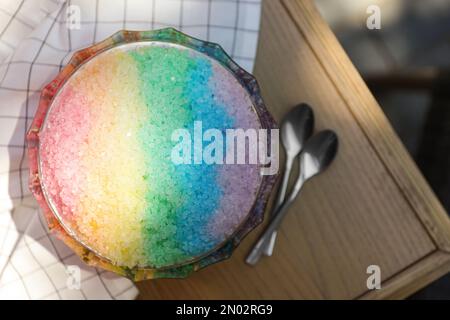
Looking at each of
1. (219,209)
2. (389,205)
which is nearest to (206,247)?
(219,209)

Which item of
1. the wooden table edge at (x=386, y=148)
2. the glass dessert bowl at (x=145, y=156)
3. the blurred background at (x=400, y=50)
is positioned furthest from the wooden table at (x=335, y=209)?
the blurred background at (x=400, y=50)

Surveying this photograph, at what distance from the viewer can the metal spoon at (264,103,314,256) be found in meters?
0.77

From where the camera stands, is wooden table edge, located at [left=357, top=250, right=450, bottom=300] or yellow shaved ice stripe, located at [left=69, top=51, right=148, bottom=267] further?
wooden table edge, located at [left=357, top=250, right=450, bottom=300]

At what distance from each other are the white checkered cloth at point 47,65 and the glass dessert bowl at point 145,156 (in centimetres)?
8

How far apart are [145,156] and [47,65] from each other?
0.74 feet

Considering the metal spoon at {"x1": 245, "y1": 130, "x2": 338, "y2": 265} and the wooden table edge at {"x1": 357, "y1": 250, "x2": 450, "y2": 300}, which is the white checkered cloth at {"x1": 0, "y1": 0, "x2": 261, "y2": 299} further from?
the wooden table edge at {"x1": 357, "y1": 250, "x2": 450, "y2": 300}

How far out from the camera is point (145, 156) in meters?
0.63

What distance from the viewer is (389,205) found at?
80 centimetres

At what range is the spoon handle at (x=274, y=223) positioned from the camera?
0.77 meters

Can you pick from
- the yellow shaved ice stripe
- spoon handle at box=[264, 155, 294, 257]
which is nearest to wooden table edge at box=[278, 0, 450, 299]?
spoon handle at box=[264, 155, 294, 257]

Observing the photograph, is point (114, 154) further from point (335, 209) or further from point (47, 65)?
point (335, 209)

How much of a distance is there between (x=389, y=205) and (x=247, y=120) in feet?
0.89

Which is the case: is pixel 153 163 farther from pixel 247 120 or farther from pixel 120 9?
pixel 120 9

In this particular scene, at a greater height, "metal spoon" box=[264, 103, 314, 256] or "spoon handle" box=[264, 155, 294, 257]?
"metal spoon" box=[264, 103, 314, 256]
